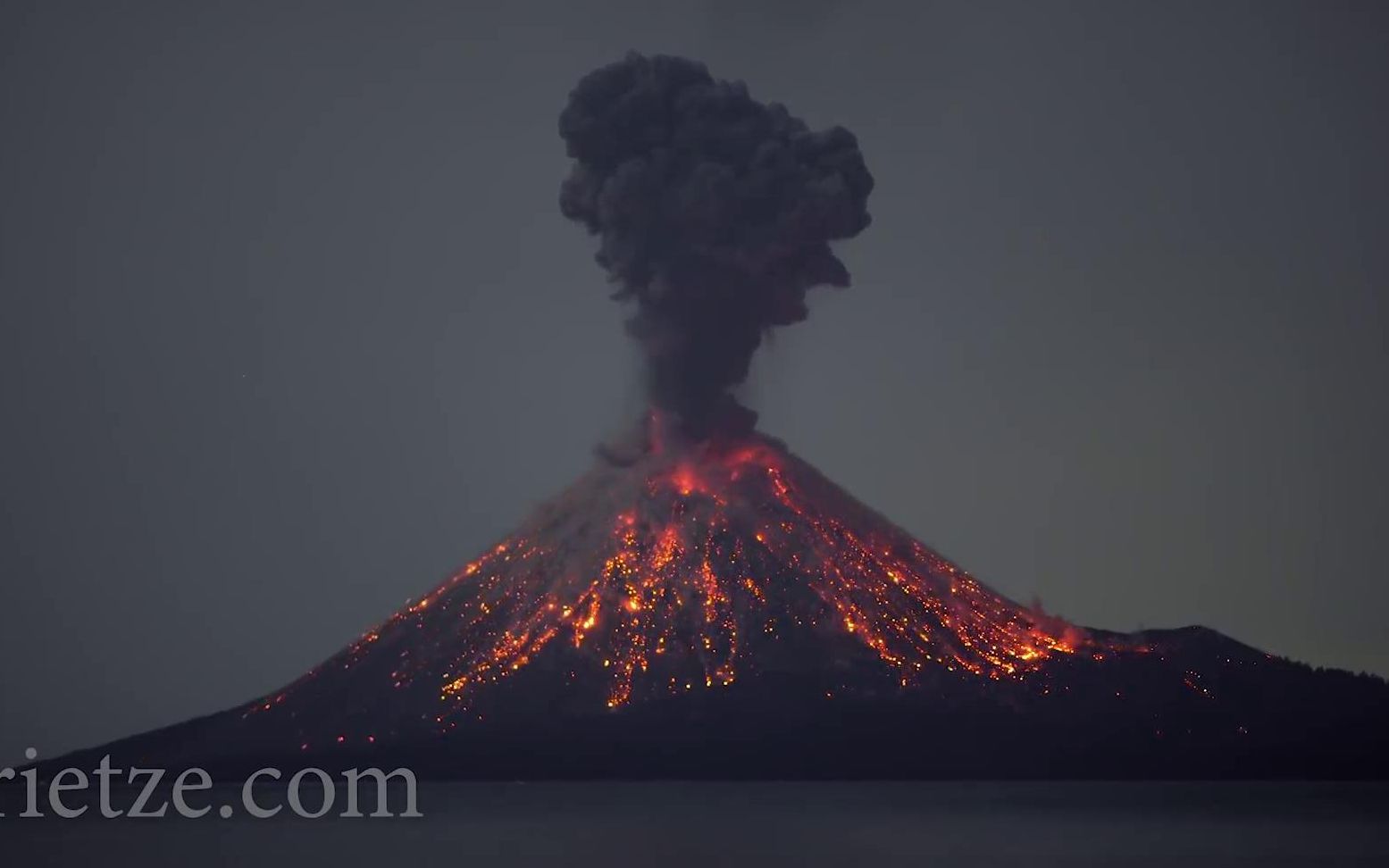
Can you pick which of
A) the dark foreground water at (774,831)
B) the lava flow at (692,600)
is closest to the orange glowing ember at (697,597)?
the lava flow at (692,600)

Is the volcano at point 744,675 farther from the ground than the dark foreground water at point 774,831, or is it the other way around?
the volcano at point 744,675

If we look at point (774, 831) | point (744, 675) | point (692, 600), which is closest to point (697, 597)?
point (692, 600)

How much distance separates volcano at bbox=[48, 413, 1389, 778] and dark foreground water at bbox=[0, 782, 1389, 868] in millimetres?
2427

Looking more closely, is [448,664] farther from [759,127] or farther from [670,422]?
[759,127]

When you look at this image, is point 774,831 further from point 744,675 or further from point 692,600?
point 692,600

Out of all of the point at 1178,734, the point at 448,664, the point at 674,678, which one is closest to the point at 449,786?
the point at 448,664

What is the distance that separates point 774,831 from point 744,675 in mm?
24948

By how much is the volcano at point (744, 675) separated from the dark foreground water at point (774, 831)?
2.43 metres

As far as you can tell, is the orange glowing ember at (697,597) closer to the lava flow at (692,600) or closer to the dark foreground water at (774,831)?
the lava flow at (692,600)

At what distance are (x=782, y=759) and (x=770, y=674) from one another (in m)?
3.94

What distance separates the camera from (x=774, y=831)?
238 feet

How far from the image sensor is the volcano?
96438mm

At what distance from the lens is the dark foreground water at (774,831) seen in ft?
210

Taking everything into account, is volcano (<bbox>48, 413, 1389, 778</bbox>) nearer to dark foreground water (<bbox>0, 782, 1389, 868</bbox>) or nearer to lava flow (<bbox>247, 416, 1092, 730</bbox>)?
lava flow (<bbox>247, 416, 1092, 730</bbox>)
